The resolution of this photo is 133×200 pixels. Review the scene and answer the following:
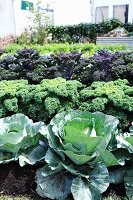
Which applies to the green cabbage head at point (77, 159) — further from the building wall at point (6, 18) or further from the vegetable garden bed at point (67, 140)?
the building wall at point (6, 18)

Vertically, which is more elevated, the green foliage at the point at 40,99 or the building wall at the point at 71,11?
the building wall at the point at 71,11

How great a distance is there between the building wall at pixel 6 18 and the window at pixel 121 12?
727 centimetres

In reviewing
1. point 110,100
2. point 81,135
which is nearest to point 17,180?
point 81,135

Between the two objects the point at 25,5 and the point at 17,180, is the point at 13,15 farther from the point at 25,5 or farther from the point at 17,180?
the point at 17,180

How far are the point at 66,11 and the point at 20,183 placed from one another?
1842 centimetres

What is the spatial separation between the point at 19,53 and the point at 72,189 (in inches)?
93.4

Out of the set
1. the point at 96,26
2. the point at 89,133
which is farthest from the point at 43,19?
the point at 89,133

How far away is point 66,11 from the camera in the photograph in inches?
803

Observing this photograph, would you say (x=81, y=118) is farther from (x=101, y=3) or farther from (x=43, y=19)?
(x=101, y=3)

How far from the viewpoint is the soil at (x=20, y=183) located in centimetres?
293

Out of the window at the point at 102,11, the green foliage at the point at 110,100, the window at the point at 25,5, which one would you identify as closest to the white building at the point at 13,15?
the window at the point at 25,5

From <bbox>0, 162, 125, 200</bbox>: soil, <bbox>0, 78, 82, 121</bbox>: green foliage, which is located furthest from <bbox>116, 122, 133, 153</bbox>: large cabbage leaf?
<bbox>0, 78, 82, 121</bbox>: green foliage

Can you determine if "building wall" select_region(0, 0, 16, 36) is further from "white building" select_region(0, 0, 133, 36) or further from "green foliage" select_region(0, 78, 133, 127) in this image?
"green foliage" select_region(0, 78, 133, 127)

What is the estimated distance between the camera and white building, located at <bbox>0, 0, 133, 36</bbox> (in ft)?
53.5
